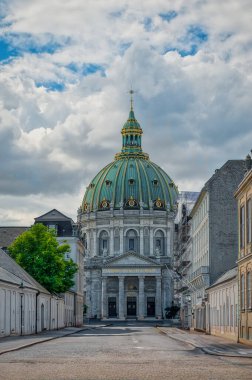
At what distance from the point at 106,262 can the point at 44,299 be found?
110 metres

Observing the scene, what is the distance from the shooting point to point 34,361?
24.6 metres

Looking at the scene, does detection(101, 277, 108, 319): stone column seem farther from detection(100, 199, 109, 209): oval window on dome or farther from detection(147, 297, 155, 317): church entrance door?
detection(100, 199, 109, 209): oval window on dome

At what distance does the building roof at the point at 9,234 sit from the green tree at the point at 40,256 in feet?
99.6

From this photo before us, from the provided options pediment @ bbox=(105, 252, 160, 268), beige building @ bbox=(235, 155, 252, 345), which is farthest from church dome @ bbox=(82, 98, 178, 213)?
beige building @ bbox=(235, 155, 252, 345)

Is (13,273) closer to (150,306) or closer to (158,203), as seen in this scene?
(150,306)

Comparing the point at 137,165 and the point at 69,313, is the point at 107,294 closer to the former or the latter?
the point at 137,165

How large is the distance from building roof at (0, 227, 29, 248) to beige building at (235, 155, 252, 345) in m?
64.5

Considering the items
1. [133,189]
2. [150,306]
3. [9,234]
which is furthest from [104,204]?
[9,234]

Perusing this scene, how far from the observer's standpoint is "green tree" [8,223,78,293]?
73.2m

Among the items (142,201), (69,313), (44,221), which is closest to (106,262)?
(142,201)

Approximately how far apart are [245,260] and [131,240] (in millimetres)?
150653

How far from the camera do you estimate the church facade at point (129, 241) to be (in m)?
180

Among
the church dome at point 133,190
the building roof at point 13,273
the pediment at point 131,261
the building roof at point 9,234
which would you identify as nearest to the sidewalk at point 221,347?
the building roof at point 13,273

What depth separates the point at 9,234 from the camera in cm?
10706
